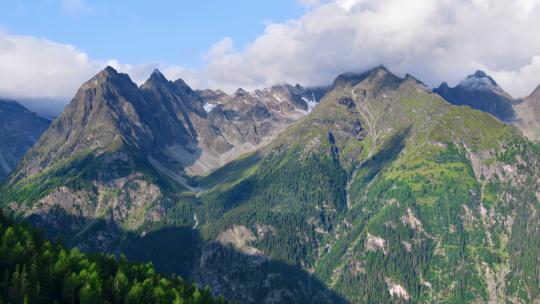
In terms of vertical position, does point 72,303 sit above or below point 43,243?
below

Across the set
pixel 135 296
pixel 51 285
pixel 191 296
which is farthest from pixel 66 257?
pixel 191 296

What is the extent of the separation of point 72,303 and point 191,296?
42559mm

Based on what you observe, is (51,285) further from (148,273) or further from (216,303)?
(216,303)

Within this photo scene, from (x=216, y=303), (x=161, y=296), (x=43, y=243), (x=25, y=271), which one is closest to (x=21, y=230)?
(x=43, y=243)

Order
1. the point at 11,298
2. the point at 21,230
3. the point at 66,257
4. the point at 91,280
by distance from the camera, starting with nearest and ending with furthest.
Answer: the point at 11,298 → the point at 91,280 → the point at 66,257 → the point at 21,230

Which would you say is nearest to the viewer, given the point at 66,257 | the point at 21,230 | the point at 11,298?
the point at 11,298

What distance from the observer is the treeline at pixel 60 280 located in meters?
152

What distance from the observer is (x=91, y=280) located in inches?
6289

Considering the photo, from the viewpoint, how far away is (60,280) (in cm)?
16425

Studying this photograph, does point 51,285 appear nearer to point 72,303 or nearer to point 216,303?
point 72,303

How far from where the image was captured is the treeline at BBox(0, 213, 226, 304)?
500 ft

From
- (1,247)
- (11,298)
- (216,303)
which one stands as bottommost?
(216,303)

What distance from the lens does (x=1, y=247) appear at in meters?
164

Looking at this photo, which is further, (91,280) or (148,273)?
(148,273)
